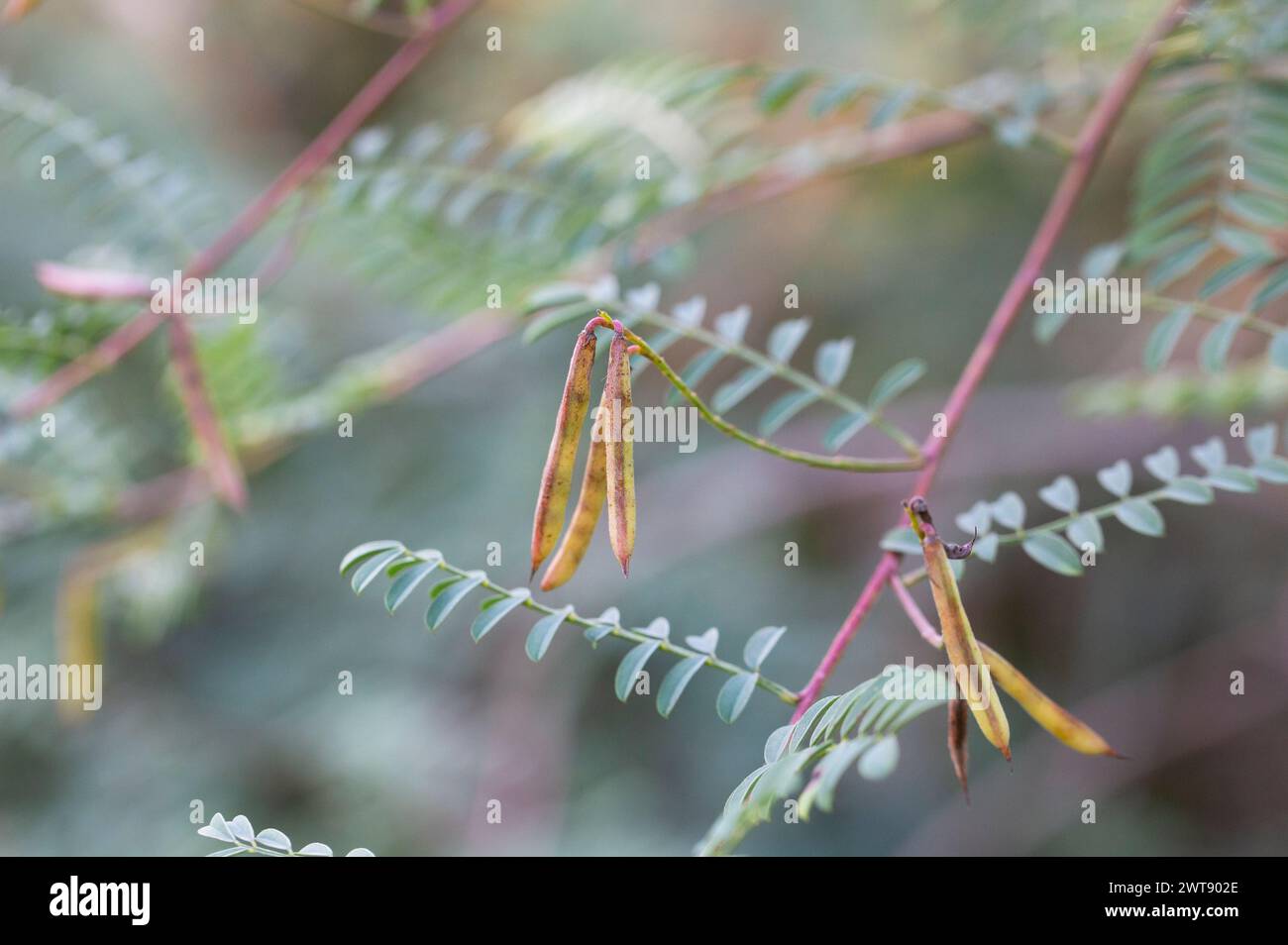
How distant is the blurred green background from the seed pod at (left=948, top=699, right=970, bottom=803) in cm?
123

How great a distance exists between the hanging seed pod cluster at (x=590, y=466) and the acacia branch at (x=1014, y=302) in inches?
5.1

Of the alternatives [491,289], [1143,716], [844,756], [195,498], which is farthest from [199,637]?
[844,756]

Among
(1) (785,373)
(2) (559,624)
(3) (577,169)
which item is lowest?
(2) (559,624)

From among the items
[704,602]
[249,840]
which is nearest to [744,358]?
[249,840]

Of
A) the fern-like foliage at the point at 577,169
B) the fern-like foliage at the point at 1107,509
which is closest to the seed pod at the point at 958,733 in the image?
the fern-like foliage at the point at 1107,509

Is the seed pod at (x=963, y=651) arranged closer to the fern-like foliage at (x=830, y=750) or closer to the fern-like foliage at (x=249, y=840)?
the fern-like foliage at (x=830, y=750)

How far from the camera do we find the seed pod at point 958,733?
1.78ft

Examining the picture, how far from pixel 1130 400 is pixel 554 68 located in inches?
67.4

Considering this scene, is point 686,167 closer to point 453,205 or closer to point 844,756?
point 453,205

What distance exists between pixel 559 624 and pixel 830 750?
156 millimetres

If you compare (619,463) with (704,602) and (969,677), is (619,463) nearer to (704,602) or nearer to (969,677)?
(969,677)

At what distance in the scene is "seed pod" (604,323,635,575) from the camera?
51 centimetres

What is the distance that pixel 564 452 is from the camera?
1.77 feet

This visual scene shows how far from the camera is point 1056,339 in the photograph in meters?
2.26
